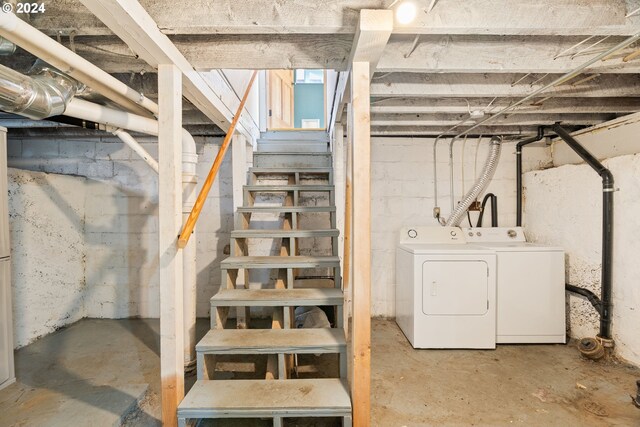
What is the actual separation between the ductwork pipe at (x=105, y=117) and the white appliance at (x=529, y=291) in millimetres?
2424

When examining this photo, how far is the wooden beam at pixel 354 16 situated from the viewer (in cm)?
122

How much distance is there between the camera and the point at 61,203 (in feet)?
Answer: 9.21

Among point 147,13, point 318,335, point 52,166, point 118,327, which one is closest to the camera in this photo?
point 147,13

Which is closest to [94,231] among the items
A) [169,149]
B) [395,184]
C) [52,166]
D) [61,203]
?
[61,203]

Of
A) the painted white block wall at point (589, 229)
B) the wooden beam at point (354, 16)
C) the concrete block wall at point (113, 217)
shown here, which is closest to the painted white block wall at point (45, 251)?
the concrete block wall at point (113, 217)

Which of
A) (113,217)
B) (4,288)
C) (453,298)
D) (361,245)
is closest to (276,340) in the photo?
(361,245)

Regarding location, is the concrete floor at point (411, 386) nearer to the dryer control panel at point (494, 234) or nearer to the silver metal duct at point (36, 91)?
the dryer control panel at point (494, 234)

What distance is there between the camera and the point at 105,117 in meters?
1.56

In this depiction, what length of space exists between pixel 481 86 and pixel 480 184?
4.27 ft

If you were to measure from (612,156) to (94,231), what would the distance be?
4852 millimetres

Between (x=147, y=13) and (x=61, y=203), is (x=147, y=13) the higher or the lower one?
the higher one

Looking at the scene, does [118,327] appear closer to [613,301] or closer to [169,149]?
[169,149]

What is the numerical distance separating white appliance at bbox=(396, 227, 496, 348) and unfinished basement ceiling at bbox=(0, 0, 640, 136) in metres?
1.17

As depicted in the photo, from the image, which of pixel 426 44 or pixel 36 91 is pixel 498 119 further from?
pixel 36 91
